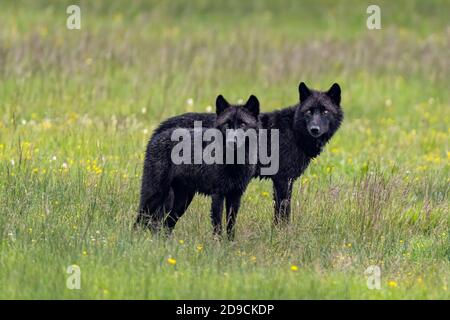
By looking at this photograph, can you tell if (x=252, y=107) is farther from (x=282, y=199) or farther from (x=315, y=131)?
(x=282, y=199)

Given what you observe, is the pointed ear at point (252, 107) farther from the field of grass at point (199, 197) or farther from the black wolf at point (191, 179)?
the field of grass at point (199, 197)

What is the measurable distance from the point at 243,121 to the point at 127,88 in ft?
25.7

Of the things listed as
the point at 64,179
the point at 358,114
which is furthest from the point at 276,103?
the point at 64,179

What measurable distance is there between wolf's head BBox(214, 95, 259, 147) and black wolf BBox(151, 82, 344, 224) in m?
0.94

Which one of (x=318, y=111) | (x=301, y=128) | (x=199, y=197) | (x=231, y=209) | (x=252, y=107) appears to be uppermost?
(x=252, y=107)

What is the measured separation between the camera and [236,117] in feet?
27.5

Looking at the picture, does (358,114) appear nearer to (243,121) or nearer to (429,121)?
(429,121)

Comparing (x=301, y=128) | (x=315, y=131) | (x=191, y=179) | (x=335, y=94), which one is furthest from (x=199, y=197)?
(x=335, y=94)

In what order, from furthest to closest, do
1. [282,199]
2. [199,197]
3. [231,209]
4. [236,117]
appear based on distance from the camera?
[199,197]
[282,199]
[231,209]
[236,117]

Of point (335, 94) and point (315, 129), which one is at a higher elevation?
point (335, 94)

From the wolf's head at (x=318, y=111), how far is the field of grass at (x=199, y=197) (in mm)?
660

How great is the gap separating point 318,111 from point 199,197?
1.60 metres
